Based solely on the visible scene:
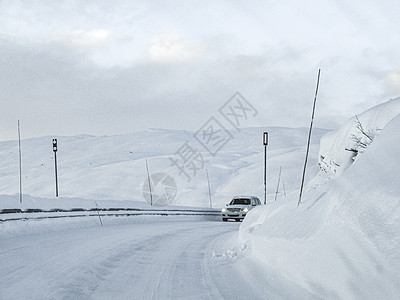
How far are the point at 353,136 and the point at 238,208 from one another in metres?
17.4

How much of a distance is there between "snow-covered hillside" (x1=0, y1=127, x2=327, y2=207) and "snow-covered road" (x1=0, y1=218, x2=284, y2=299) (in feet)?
41.6

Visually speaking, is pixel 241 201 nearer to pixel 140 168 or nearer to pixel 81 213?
pixel 81 213

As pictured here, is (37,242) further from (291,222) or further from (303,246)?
(303,246)

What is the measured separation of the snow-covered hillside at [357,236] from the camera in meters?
4.27

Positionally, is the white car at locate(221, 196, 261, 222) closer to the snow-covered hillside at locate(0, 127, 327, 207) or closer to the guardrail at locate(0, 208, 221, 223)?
the guardrail at locate(0, 208, 221, 223)

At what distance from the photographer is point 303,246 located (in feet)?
19.6

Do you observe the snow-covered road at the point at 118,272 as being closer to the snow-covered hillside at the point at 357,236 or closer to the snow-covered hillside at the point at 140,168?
the snow-covered hillside at the point at 357,236

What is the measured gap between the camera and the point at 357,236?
4703mm

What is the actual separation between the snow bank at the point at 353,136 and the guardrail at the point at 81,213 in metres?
10.1

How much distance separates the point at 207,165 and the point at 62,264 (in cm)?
9154

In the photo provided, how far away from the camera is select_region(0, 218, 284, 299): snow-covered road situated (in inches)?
241

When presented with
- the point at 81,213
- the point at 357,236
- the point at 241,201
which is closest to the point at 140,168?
the point at 241,201

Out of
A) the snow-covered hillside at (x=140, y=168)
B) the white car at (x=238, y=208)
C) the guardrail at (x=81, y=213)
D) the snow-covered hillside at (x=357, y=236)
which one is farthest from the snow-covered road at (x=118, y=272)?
the white car at (x=238, y=208)

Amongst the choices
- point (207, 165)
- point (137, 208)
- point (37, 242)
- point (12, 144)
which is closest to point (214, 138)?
point (207, 165)
